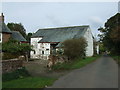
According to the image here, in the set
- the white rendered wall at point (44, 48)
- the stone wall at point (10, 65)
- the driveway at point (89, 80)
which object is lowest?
the driveway at point (89, 80)

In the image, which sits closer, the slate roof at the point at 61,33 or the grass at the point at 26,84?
the grass at the point at 26,84

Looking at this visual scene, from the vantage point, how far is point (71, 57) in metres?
25.1

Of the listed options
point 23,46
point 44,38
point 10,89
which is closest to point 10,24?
point 44,38

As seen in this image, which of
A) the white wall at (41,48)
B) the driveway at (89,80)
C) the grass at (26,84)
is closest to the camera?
the grass at (26,84)

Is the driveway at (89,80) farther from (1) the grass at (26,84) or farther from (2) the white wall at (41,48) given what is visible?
(2) the white wall at (41,48)

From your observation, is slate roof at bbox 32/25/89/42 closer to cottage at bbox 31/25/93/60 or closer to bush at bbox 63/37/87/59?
cottage at bbox 31/25/93/60

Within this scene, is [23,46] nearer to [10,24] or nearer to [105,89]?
[105,89]

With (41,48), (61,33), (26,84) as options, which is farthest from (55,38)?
(26,84)

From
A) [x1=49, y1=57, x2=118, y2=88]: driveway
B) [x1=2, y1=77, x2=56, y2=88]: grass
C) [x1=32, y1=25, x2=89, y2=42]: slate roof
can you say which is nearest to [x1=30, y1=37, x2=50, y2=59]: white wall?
[x1=32, y1=25, x2=89, y2=42]: slate roof

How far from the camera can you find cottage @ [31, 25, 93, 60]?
1511 inches

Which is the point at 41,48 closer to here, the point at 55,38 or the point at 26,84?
the point at 55,38

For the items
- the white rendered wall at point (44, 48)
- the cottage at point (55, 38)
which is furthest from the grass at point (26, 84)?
the white rendered wall at point (44, 48)

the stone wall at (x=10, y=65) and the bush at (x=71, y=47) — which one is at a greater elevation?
the bush at (x=71, y=47)

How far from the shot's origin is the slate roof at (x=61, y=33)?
127 feet
